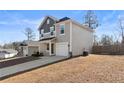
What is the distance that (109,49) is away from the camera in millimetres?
30422

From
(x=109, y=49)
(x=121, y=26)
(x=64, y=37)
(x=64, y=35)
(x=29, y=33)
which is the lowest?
(x=109, y=49)

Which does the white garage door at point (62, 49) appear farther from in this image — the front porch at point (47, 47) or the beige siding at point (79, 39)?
the front porch at point (47, 47)

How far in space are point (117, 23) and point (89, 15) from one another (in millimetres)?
6242

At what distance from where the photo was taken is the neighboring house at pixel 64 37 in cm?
2467

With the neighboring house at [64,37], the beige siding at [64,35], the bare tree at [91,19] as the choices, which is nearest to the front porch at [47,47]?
the neighboring house at [64,37]

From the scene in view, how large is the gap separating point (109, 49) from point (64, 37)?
29.8 feet

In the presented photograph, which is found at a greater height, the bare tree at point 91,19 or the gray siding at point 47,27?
the bare tree at point 91,19

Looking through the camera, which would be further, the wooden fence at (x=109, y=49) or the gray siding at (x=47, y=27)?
the wooden fence at (x=109, y=49)

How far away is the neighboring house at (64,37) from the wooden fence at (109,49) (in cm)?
158

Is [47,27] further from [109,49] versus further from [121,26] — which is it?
[121,26]

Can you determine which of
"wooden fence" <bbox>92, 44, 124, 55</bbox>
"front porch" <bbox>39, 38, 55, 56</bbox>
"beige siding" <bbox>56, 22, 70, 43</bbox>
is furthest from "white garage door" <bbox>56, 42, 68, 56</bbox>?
"wooden fence" <bbox>92, 44, 124, 55</bbox>

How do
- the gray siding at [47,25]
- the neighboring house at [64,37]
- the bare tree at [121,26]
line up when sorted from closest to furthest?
the neighboring house at [64,37], the gray siding at [47,25], the bare tree at [121,26]

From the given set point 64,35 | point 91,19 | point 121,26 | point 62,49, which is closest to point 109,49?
point 62,49
